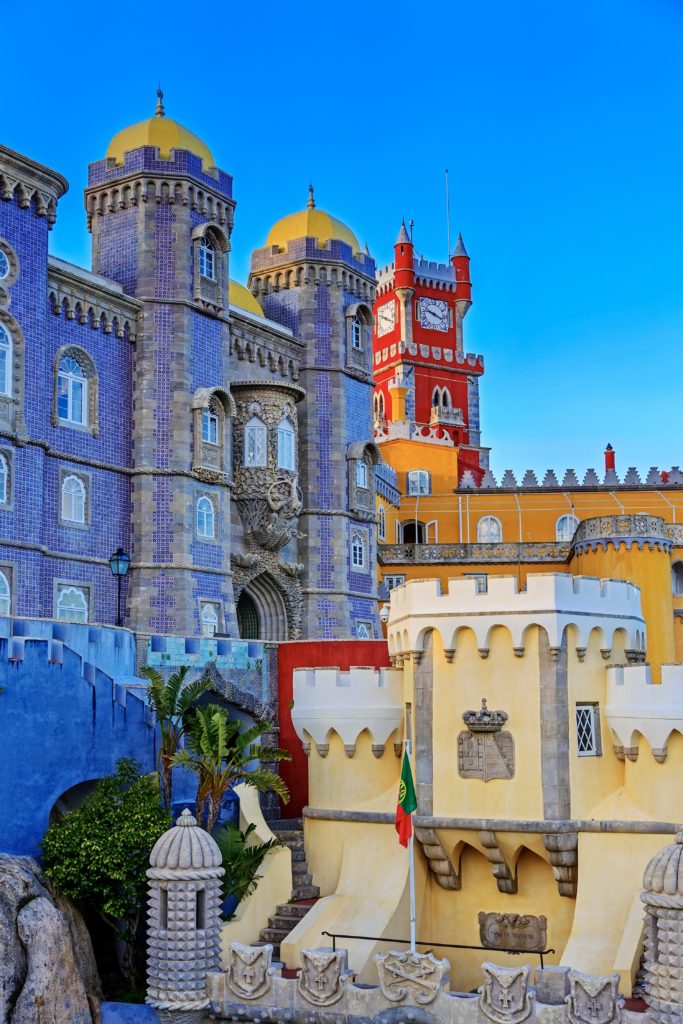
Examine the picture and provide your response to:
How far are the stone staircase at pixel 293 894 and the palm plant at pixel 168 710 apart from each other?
10.7 feet

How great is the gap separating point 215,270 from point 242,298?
165 inches

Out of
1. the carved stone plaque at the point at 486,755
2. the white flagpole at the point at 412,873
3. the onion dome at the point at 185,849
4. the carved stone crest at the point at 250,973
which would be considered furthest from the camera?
the carved stone plaque at the point at 486,755

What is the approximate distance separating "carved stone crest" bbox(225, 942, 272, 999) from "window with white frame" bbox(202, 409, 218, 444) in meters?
16.0

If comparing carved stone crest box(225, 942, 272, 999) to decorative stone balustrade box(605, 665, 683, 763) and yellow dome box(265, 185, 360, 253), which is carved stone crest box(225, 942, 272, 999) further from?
yellow dome box(265, 185, 360, 253)

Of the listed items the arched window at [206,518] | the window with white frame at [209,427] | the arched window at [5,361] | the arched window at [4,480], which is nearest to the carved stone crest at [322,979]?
the arched window at [4,480]

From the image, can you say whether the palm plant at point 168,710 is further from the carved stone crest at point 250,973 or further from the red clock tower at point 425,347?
the red clock tower at point 425,347

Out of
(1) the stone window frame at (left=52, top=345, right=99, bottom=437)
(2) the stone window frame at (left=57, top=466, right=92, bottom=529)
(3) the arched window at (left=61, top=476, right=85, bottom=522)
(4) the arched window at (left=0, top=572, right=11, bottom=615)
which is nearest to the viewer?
(4) the arched window at (left=0, top=572, right=11, bottom=615)

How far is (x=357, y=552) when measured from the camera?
1604 inches

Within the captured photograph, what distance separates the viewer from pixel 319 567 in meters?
39.2

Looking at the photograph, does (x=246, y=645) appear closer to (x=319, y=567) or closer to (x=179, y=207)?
(x=319, y=567)

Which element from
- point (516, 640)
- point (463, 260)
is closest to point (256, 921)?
point (516, 640)

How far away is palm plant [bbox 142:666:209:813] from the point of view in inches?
982

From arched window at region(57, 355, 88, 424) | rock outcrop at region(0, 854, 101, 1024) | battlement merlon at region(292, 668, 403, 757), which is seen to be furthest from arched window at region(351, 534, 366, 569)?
rock outcrop at region(0, 854, 101, 1024)

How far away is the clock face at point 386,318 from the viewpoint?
8281 cm
